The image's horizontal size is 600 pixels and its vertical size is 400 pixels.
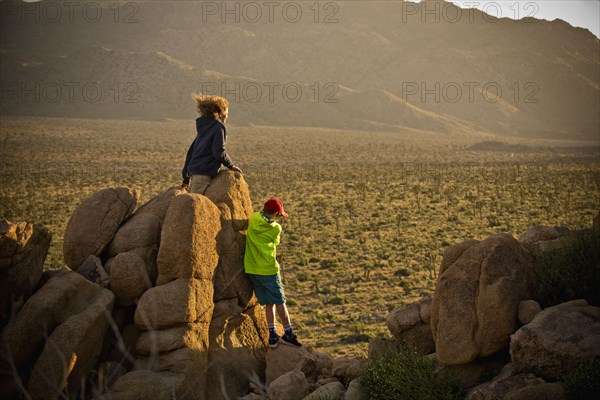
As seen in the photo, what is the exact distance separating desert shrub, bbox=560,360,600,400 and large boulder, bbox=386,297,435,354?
253 centimetres

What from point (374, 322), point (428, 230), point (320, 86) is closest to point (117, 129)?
point (320, 86)

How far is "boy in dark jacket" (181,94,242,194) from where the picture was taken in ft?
29.8

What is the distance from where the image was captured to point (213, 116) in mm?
9180

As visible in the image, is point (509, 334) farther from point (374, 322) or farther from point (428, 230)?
point (428, 230)

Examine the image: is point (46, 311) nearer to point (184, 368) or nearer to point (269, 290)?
point (184, 368)

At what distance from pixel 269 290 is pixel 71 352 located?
2.95 metres

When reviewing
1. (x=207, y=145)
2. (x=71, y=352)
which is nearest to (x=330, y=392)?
(x=71, y=352)

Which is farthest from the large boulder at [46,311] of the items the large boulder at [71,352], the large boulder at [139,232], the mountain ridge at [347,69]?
the mountain ridge at [347,69]

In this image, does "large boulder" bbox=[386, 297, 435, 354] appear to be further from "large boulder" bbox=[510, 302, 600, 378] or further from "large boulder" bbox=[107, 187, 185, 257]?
"large boulder" bbox=[107, 187, 185, 257]

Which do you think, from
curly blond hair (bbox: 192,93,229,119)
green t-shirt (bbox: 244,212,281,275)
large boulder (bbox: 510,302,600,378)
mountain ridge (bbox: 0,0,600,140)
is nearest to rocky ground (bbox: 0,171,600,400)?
large boulder (bbox: 510,302,600,378)

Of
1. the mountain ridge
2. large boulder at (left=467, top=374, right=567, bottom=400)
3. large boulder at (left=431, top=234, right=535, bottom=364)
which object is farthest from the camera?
the mountain ridge

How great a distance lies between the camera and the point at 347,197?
33.7 metres

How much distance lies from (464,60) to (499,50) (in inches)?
620

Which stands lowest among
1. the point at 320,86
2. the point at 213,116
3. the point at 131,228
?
the point at 131,228
